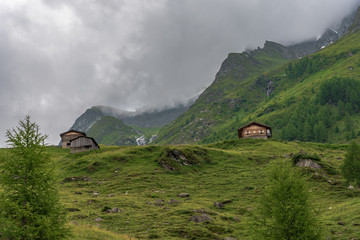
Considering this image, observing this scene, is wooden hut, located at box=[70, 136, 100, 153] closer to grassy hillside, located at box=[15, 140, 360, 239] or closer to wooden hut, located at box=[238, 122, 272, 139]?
grassy hillside, located at box=[15, 140, 360, 239]

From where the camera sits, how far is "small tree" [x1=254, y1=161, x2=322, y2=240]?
914 inches

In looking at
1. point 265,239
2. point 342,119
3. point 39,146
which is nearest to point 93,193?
point 39,146

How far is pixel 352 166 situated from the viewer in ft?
177

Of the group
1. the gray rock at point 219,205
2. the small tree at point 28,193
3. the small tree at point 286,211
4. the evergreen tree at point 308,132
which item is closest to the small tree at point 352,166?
the gray rock at point 219,205

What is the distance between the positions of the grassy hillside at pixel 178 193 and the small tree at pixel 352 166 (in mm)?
2830

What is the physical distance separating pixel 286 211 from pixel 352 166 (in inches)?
1545

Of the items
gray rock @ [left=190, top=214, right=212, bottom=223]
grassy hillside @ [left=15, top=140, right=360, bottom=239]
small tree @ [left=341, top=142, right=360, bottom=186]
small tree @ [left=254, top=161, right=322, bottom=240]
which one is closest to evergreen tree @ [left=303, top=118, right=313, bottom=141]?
grassy hillside @ [left=15, top=140, right=360, bottom=239]

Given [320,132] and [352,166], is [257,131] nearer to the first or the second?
[320,132]

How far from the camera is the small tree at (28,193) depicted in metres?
18.6

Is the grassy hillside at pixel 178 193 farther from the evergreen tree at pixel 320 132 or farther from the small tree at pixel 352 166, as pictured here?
the evergreen tree at pixel 320 132

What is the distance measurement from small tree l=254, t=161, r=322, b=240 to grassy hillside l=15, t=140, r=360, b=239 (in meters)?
2.05

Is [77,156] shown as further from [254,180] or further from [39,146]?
[39,146]

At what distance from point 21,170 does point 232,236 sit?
26125 mm

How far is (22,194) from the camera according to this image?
1970 centimetres
